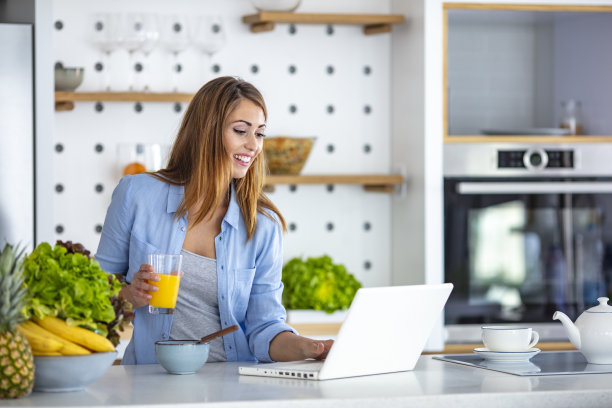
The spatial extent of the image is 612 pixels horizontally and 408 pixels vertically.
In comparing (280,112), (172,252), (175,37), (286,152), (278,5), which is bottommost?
(172,252)

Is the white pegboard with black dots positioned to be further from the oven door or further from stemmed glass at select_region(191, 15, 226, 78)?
the oven door

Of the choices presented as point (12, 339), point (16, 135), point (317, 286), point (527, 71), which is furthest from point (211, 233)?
point (527, 71)

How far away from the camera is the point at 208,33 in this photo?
3.64m

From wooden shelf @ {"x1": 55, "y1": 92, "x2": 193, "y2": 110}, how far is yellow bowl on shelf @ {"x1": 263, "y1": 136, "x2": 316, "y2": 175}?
1.24ft

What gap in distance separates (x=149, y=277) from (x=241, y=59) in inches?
77.7

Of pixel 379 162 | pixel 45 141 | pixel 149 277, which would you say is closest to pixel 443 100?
pixel 379 162

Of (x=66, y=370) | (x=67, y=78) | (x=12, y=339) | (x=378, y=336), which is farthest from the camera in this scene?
(x=67, y=78)

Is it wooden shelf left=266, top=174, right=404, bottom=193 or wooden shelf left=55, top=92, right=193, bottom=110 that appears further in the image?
wooden shelf left=266, top=174, right=404, bottom=193

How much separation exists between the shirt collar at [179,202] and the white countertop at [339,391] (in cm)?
51

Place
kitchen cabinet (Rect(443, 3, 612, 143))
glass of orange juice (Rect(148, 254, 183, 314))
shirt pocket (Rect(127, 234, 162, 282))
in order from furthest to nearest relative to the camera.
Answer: kitchen cabinet (Rect(443, 3, 612, 143)), shirt pocket (Rect(127, 234, 162, 282)), glass of orange juice (Rect(148, 254, 183, 314))

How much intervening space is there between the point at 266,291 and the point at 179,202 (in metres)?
0.32

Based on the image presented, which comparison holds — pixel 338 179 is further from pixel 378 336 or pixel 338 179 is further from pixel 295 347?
pixel 378 336

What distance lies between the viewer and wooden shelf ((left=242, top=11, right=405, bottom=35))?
11.9 ft

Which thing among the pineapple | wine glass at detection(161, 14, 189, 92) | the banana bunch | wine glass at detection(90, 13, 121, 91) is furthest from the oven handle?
the pineapple
